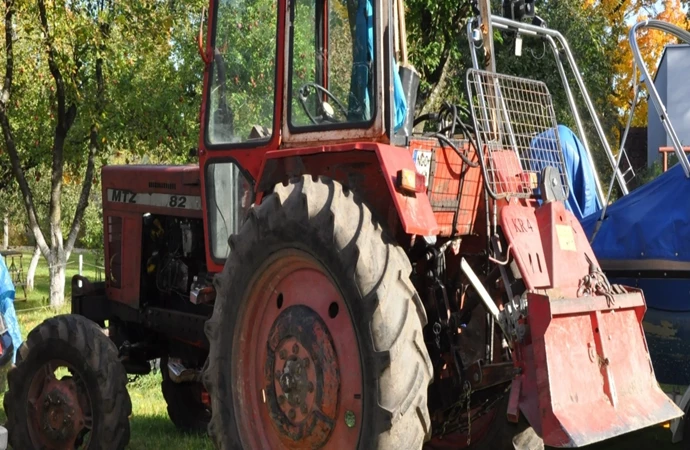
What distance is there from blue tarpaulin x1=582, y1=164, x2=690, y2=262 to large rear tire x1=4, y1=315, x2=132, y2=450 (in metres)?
3.23

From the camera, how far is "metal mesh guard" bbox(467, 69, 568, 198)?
4398 millimetres

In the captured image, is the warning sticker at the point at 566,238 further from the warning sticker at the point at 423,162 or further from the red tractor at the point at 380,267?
the warning sticker at the point at 423,162

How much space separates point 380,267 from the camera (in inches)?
148

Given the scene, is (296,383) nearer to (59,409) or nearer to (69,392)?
(69,392)

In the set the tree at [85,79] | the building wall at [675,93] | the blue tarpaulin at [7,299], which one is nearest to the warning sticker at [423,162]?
the blue tarpaulin at [7,299]

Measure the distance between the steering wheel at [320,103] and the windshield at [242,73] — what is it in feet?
0.63

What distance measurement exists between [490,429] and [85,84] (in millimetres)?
15897

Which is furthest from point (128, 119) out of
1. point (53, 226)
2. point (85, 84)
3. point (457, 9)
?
point (457, 9)

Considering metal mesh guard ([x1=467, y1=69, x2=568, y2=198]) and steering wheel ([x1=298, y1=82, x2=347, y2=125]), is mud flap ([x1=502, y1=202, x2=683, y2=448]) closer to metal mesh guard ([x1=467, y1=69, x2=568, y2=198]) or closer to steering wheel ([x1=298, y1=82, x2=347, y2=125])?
metal mesh guard ([x1=467, y1=69, x2=568, y2=198])

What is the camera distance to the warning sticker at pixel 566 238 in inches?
170

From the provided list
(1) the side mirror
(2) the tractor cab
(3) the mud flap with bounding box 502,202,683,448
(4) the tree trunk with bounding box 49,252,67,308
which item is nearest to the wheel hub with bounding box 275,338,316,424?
(3) the mud flap with bounding box 502,202,683,448

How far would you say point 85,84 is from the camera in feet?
62.9

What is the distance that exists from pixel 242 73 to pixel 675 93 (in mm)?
17260

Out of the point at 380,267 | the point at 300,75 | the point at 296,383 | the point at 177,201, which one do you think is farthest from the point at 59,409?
the point at 380,267
